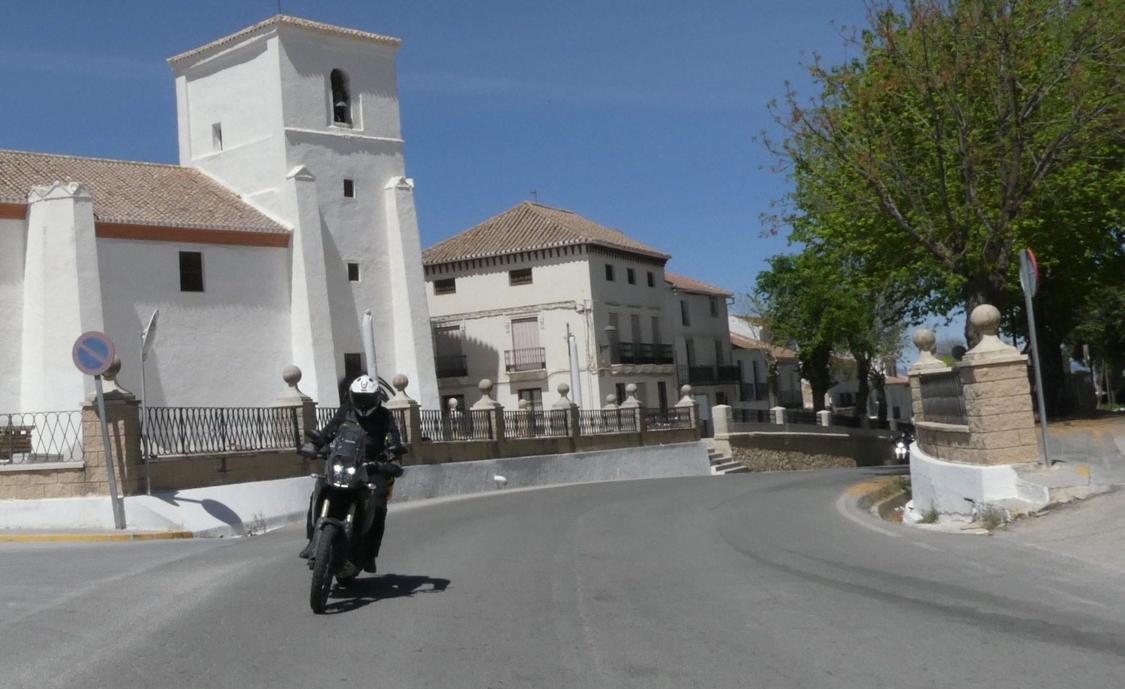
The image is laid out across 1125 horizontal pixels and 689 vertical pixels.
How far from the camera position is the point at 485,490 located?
31.0m

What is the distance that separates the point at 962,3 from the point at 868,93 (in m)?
2.13

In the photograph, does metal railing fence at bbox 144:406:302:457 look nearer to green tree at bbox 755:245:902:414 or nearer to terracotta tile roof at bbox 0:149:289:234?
terracotta tile roof at bbox 0:149:289:234

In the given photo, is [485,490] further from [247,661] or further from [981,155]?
[247,661]

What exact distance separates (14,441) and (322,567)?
1273 centimetres

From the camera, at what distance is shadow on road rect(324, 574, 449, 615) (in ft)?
29.3

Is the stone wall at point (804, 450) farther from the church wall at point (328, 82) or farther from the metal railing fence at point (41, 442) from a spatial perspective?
the metal railing fence at point (41, 442)

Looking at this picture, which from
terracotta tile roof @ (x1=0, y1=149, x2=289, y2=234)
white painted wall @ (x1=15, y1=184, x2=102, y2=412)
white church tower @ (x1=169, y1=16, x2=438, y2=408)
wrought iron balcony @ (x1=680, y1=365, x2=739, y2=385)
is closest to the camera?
white painted wall @ (x1=15, y1=184, x2=102, y2=412)

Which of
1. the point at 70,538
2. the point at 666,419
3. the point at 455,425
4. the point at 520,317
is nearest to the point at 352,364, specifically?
the point at 455,425

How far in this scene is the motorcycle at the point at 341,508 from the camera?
8367 mm

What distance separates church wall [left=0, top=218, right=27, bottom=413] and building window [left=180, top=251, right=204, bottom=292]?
14.5 feet

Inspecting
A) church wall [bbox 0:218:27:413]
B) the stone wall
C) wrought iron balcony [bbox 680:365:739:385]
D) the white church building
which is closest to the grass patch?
the white church building

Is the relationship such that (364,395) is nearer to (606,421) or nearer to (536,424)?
(536,424)

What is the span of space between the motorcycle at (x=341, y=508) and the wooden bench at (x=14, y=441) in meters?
11.7

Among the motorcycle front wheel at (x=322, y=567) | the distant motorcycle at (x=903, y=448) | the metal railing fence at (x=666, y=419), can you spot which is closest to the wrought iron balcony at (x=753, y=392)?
the metal railing fence at (x=666, y=419)
